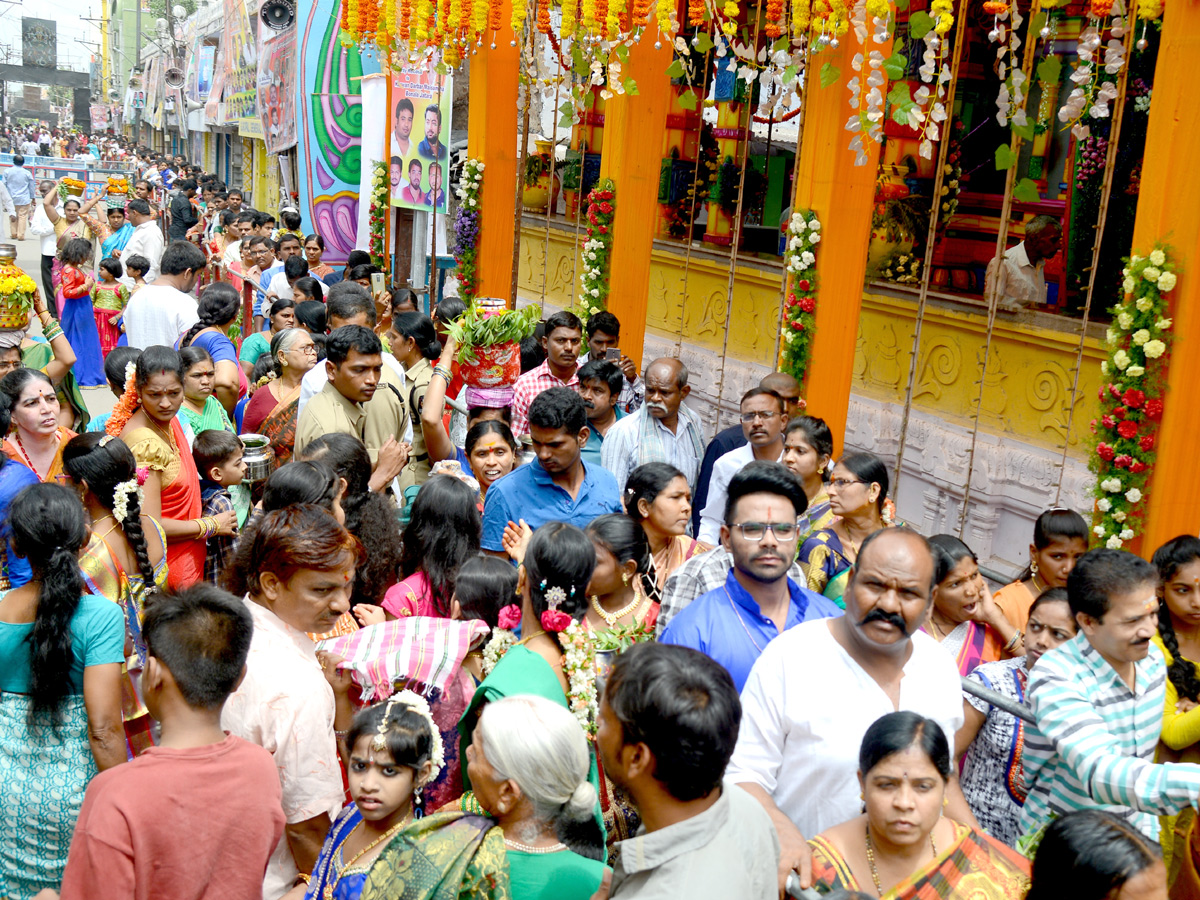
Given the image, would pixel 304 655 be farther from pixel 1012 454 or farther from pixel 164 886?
pixel 1012 454

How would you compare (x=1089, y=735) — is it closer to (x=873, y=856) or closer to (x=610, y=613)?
(x=873, y=856)

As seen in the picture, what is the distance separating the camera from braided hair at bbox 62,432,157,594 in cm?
399

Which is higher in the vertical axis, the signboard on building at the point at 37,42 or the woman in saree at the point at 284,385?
the signboard on building at the point at 37,42

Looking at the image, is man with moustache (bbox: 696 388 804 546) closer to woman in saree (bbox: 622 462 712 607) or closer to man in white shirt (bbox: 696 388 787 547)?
man in white shirt (bbox: 696 388 787 547)

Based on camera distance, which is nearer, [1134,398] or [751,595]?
[751,595]

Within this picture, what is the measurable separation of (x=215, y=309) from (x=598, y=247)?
12.8 ft

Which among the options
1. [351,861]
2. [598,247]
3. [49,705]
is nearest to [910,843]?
[351,861]

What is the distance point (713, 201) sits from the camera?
12.2 meters

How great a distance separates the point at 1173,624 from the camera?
3.67 metres

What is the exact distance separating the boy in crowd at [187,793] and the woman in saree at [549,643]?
1.75ft

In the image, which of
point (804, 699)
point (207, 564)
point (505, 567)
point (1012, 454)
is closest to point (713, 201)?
point (1012, 454)

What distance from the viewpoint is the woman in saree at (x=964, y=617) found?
152 inches

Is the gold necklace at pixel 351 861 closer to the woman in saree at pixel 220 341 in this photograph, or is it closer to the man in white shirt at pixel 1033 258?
the woman in saree at pixel 220 341

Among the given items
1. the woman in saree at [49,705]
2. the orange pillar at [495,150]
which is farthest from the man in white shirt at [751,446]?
the orange pillar at [495,150]
